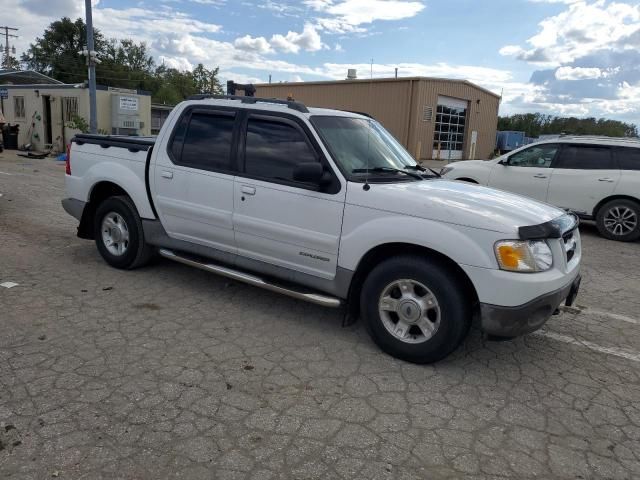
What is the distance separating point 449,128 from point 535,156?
72.2ft

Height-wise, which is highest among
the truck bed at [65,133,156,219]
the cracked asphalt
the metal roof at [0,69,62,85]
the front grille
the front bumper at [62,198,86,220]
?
the metal roof at [0,69,62,85]

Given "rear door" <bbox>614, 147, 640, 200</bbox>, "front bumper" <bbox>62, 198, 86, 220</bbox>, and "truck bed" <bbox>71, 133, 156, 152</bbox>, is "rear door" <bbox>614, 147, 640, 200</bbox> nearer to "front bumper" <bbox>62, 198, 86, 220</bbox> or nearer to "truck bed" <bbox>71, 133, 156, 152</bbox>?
"truck bed" <bbox>71, 133, 156, 152</bbox>

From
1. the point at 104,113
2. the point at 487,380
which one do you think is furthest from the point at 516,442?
the point at 104,113

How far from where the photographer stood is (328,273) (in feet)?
13.6

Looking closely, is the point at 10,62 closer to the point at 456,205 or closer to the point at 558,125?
the point at 558,125

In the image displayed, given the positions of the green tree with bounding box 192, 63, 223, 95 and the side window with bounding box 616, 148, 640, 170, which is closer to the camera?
the side window with bounding box 616, 148, 640, 170

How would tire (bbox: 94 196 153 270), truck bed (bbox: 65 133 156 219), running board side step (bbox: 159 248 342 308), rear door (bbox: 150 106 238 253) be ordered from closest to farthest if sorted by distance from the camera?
running board side step (bbox: 159 248 342 308) < rear door (bbox: 150 106 238 253) < truck bed (bbox: 65 133 156 219) < tire (bbox: 94 196 153 270)

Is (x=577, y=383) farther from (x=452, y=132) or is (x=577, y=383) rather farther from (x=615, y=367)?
(x=452, y=132)

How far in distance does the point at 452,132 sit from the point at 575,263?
94.8 ft

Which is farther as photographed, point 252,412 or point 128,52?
point 128,52

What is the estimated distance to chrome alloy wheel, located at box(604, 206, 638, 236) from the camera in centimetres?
892

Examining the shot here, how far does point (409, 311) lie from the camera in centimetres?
375

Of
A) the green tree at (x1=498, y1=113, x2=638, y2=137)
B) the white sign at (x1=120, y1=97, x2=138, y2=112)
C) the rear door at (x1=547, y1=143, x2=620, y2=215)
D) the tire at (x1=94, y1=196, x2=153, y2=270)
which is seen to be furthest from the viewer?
the green tree at (x1=498, y1=113, x2=638, y2=137)

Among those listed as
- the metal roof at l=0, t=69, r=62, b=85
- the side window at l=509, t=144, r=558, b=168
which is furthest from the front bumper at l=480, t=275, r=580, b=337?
the metal roof at l=0, t=69, r=62, b=85
